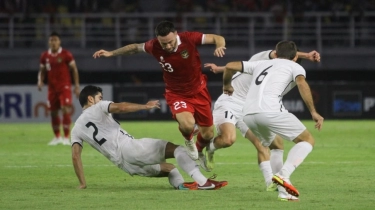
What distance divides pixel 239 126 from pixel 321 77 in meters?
18.5

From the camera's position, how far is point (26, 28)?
30969 mm

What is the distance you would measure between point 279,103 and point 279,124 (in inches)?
11.3

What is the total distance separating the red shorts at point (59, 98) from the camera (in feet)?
60.8

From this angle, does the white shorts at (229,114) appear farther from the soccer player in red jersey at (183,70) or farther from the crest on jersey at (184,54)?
the crest on jersey at (184,54)

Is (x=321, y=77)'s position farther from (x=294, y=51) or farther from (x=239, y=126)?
(x=294, y=51)

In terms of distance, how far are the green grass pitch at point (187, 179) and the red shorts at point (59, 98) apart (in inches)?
34.0

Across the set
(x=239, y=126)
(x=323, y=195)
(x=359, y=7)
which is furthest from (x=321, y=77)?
(x=323, y=195)

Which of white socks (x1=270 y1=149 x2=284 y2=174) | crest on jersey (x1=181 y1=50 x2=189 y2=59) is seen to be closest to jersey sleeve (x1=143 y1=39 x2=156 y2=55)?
crest on jersey (x1=181 y1=50 x2=189 y2=59)

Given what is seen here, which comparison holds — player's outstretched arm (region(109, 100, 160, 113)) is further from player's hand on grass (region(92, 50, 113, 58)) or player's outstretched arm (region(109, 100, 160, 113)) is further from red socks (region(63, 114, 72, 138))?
red socks (region(63, 114, 72, 138))

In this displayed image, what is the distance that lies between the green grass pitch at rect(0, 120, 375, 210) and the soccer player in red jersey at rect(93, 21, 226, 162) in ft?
2.73

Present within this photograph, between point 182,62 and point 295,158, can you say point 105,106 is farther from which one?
point 295,158

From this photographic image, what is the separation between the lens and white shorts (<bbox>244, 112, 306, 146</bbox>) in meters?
9.16

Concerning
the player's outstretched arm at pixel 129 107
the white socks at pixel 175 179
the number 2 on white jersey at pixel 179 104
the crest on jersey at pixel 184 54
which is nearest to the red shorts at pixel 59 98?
the number 2 on white jersey at pixel 179 104

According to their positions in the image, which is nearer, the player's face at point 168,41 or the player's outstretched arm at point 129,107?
the player's outstretched arm at point 129,107
